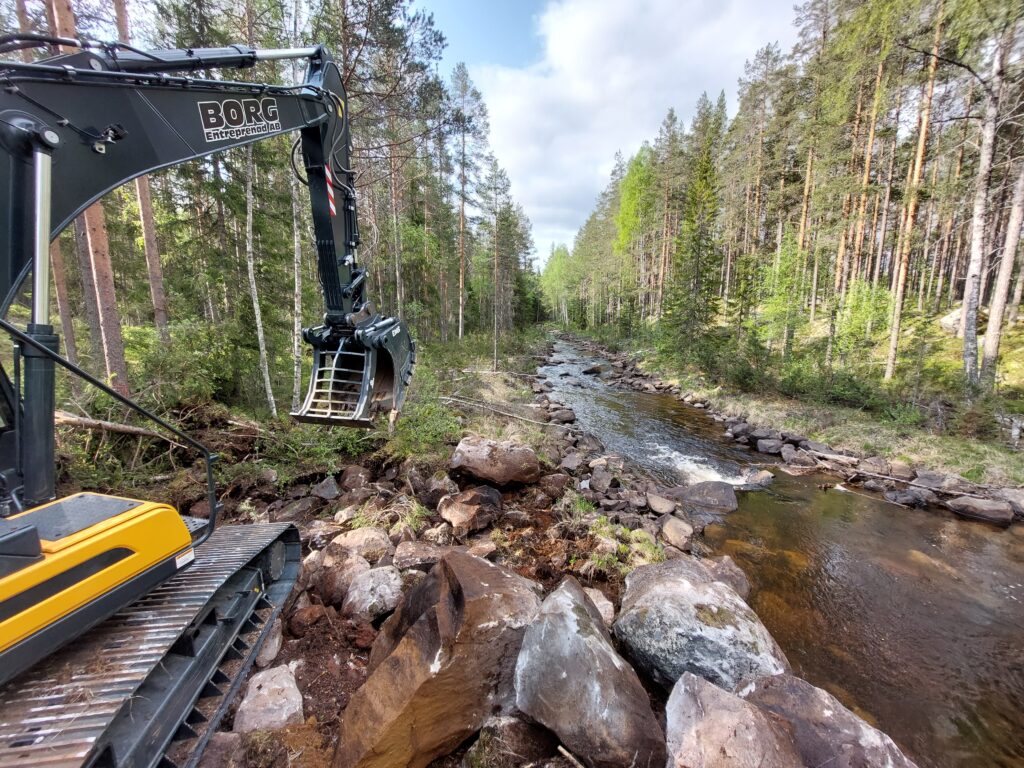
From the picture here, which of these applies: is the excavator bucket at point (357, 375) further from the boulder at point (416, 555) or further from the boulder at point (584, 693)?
the boulder at point (584, 693)

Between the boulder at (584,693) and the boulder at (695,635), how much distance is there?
67cm

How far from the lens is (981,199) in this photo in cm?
1072

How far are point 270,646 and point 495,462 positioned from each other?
394cm

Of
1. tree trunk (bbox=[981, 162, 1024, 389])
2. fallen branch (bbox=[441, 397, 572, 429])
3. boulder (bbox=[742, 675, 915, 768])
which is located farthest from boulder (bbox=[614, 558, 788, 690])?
tree trunk (bbox=[981, 162, 1024, 389])

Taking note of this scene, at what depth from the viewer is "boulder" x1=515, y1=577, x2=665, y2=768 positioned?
Answer: 2.31m

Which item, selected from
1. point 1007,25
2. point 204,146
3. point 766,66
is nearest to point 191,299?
point 204,146

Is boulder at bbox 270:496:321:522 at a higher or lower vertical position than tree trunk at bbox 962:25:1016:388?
lower

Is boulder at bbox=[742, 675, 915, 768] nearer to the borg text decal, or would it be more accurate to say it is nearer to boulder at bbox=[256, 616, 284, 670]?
boulder at bbox=[256, 616, 284, 670]

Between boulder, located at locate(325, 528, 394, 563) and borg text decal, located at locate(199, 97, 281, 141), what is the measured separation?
12.6 feet

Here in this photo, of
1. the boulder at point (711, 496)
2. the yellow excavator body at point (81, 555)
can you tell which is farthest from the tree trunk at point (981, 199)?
the yellow excavator body at point (81, 555)

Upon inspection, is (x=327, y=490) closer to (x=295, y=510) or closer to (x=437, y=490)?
(x=295, y=510)

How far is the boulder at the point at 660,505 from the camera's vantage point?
275 inches

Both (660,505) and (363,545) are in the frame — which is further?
(660,505)

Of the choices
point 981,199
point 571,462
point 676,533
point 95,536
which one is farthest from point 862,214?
point 95,536
